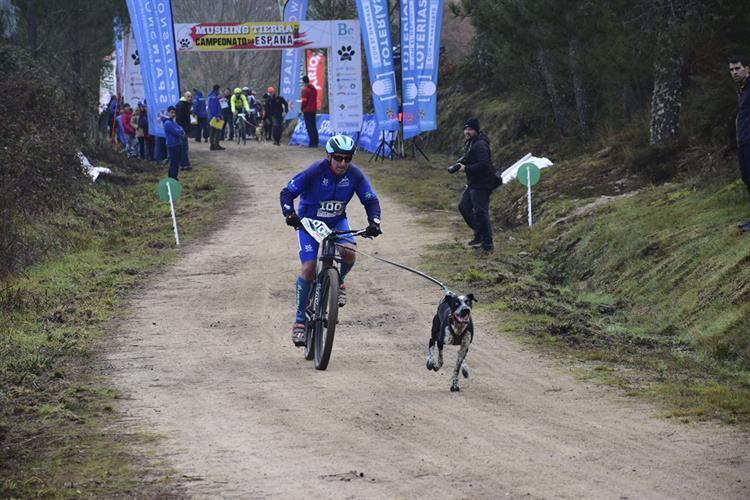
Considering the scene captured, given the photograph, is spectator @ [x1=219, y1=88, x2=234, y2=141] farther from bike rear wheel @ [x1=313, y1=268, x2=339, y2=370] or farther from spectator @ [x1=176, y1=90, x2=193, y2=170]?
bike rear wheel @ [x1=313, y1=268, x2=339, y2=370]

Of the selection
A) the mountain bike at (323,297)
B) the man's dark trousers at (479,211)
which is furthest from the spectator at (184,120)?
the mountain bike at (323,297)

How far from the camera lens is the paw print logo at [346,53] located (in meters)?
33.2

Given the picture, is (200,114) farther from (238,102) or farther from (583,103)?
(583,103)

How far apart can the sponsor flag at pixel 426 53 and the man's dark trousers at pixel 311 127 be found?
5.61 m

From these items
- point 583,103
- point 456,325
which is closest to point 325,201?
point 456,325

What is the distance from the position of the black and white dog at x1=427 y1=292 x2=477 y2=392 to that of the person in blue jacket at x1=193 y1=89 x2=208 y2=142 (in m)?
30.6

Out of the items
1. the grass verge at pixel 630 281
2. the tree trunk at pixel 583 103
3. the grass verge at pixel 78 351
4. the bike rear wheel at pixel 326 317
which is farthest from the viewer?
the tree trunk at pixel 583 103

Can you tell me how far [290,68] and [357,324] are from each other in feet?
95.6

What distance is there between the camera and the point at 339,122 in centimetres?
3372

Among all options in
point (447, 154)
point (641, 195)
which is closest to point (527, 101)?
point (447, 154)

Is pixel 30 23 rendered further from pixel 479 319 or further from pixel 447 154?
pixel 479 319

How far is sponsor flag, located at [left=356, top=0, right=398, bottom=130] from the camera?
31.2m

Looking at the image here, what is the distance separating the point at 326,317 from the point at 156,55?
22.3 m

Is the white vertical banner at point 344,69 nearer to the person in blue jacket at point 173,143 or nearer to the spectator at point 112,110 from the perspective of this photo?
the person in blue jacket at point 173,143
